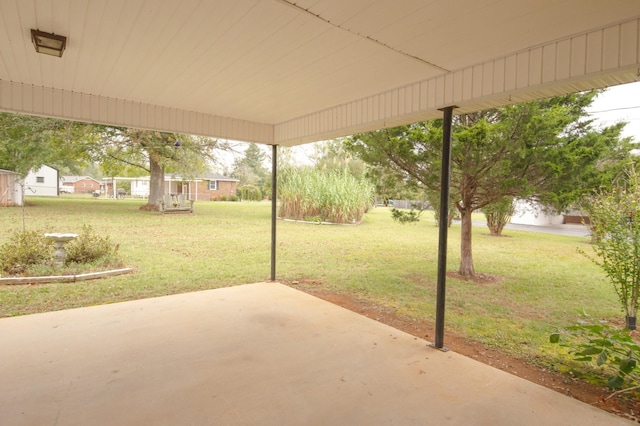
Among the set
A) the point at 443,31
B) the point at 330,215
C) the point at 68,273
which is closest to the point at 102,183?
the point at 330,215

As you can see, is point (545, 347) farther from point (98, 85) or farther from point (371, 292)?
point (98, 85)

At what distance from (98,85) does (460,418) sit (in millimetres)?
4140

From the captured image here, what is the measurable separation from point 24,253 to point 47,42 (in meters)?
4.69

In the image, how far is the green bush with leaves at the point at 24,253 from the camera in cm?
546

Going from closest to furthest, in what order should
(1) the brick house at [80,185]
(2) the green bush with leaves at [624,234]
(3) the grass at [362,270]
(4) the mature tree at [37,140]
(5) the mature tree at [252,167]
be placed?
1. (2) the green bush with leaves at [624,234]
2. (3) the grass at [362,270]
3. (4) the mature tree at [37,140]
4. (1) the brick house at [80,185]
5. (5) the mature tree at [252,167]

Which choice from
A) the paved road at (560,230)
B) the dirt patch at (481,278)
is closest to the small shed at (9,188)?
the dirt patch at (481,278)

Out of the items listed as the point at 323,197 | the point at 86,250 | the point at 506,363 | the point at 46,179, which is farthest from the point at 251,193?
the point at 506,363

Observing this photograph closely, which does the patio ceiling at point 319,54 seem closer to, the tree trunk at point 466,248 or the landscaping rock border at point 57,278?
the landscaping rock border at point 57,278

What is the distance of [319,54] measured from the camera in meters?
2.63

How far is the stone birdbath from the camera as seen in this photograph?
217 inches

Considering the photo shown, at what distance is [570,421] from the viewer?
82.7 inches

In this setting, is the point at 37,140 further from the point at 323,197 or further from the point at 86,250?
the point at 323,197

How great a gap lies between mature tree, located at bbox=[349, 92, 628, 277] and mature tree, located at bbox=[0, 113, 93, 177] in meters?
11.0

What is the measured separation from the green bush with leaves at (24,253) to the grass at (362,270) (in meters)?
0.71
